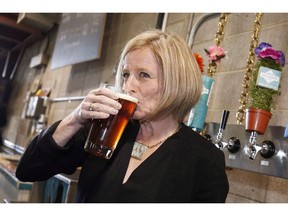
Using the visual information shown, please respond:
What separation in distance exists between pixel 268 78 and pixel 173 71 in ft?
1.53

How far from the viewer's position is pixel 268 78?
1.22 meters

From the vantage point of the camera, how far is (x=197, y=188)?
88cm

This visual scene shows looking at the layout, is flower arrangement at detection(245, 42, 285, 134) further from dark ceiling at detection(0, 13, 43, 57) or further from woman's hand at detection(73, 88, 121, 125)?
dark ceiling at detection(0, 13, 43, 57)

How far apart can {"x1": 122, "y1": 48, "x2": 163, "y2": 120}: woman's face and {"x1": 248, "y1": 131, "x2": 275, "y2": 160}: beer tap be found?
506 mm

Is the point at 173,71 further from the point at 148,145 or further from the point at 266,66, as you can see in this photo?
the point at 266,66

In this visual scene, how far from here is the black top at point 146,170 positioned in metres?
0.85

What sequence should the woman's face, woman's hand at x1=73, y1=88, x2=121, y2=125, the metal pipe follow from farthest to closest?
the metal pipe → the woman's face → woman's hand at x1=73, y1=88, x2=121, y2=125

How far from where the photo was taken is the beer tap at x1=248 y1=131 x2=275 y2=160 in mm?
1212

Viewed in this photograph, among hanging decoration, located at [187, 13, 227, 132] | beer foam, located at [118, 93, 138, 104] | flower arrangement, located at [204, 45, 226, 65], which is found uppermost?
flower arrangement, located at [204, 45, 226, 65]

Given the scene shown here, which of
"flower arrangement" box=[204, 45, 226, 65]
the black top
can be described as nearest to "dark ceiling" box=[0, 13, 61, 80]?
"flower arrangement" box=[204, 45, 226, 65]

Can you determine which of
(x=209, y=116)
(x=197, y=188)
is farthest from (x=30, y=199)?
(x=197, y=188)

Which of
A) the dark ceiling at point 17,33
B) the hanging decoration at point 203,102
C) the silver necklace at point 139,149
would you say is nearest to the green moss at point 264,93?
the hanging decoration at point 203,102

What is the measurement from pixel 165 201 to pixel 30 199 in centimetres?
150

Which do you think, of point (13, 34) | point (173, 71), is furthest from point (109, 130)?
point (13, 34)
